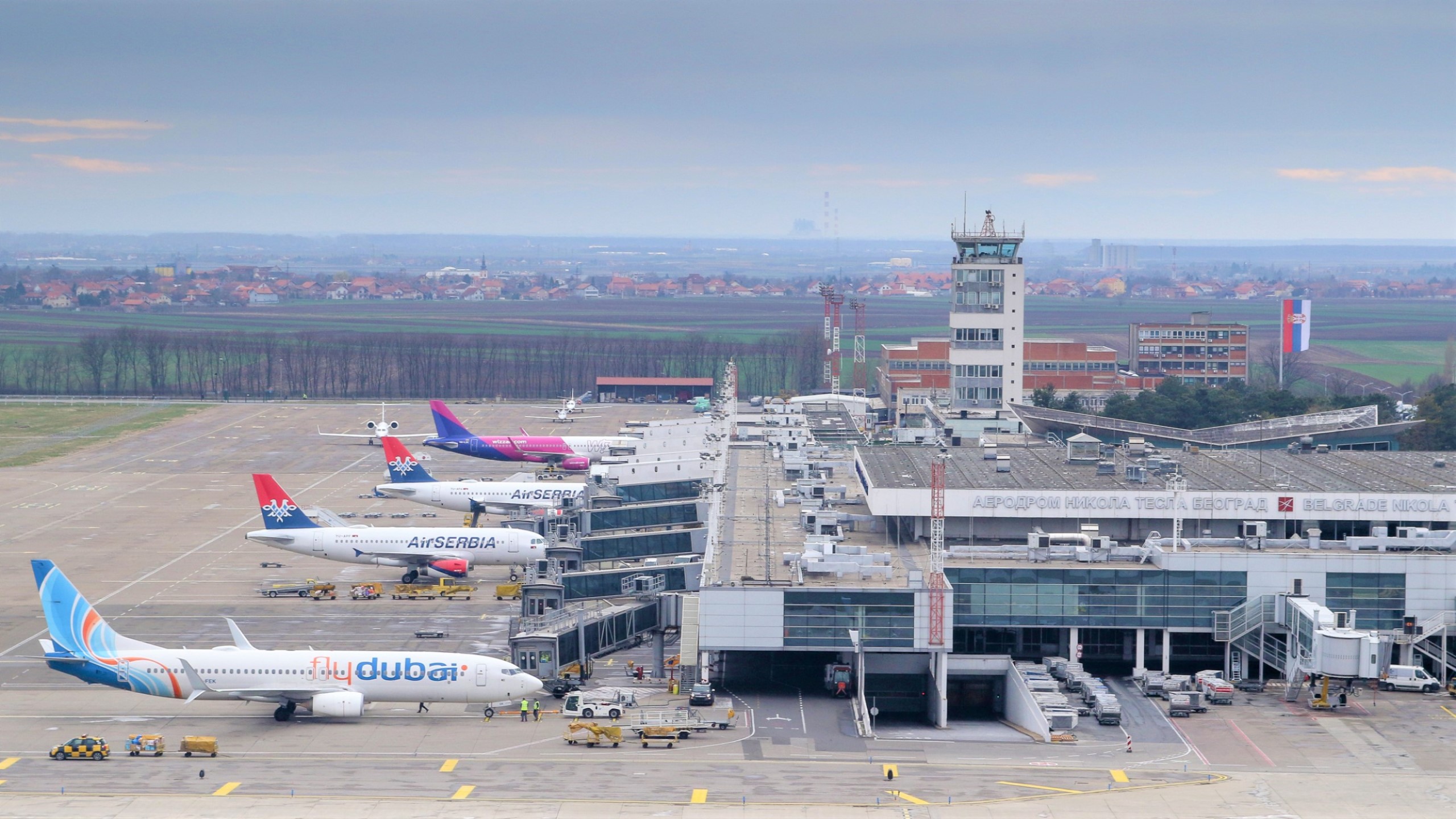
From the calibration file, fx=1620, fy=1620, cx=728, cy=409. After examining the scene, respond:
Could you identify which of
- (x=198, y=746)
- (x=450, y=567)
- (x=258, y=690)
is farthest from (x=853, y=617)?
(x=450, y=567)

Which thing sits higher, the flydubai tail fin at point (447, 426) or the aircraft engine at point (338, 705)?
the flydubai tail fin at point (447, 426)

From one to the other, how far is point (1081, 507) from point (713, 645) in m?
24.2

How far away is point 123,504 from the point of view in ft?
458

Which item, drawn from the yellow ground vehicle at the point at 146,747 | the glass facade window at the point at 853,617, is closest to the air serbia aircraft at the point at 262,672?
the yellow ground vehicle at the point at 146,747

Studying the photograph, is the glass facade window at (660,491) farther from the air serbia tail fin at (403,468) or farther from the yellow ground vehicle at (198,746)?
the yellow ground vehicle at (198,746)

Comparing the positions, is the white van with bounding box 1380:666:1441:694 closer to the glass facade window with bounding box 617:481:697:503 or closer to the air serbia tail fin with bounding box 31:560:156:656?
the glass facade window with bounding box 617:481:697:503

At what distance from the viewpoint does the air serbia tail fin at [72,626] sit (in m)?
72.6

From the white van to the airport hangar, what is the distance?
1.57 metres

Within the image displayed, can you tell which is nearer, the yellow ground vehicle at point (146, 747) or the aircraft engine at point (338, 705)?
the yellow ground vehicle at point (146, 747)

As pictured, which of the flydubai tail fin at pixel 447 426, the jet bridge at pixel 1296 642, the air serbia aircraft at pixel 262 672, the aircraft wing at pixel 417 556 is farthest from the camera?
the flydubai tail fin at pixel 447 426

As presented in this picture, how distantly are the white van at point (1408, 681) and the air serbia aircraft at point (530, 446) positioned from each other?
306 feet

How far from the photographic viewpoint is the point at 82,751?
66.2m

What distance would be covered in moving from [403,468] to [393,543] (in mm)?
28142

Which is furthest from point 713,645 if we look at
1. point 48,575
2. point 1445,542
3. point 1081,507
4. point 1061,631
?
point 1445,542
